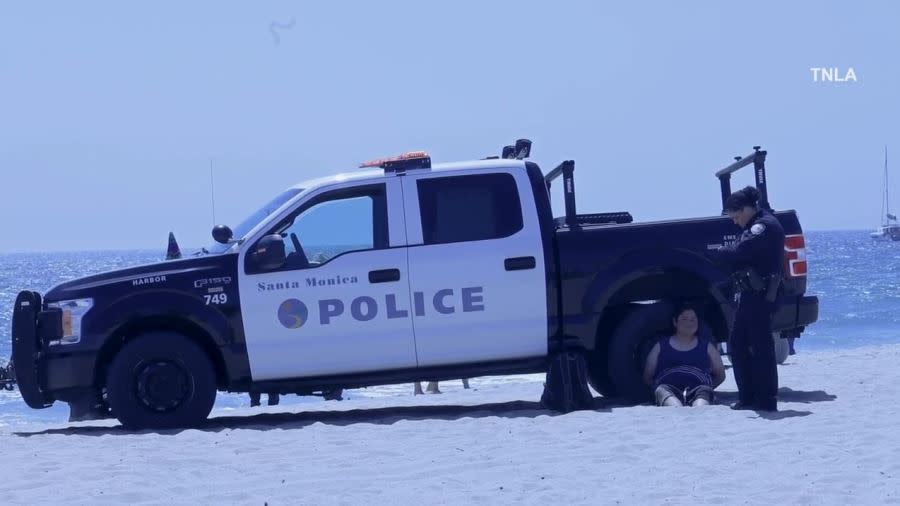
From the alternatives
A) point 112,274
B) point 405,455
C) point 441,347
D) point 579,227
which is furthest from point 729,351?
point 112,274

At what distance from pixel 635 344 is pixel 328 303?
2270 mm

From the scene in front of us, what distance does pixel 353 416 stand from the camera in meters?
10.7

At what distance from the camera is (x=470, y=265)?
9664 millimetres

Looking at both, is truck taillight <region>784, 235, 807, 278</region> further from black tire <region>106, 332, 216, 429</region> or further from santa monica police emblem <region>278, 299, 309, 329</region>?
black tire <region>106, 332, 216, 429</region>

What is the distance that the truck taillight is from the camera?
9914 millimetres

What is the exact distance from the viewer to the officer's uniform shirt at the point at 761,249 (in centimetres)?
918

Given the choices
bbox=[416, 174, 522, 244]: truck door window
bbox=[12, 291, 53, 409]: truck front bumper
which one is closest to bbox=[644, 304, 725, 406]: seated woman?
bbox=[416, 174, 522, 244]: truck door window

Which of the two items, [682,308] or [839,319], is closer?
[682,308]

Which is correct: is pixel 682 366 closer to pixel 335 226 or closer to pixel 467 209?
pixel 467 209

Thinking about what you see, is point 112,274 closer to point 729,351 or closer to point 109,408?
point 109,408

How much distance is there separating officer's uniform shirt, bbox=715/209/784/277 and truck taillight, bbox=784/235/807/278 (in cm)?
67

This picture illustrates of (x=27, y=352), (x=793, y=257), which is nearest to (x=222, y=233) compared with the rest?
(x=27, y=352)

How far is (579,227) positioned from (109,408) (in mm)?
3661

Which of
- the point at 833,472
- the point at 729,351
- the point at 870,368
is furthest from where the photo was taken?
A: the point at 870,368
